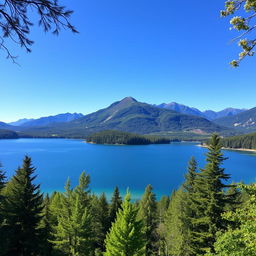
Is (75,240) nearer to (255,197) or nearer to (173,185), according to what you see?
(255,197)

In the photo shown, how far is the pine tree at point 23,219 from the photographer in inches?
582

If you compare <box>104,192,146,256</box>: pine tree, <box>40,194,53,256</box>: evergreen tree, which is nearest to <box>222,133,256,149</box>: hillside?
<box>40,194,53,256</box>: evergreen tree

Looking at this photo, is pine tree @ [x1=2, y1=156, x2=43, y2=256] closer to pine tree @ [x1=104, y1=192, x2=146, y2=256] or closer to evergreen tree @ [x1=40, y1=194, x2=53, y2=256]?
evergreen tree @ [x1=40, y1=194, x2=53, y2=256]

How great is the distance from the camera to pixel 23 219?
15352 millimetres

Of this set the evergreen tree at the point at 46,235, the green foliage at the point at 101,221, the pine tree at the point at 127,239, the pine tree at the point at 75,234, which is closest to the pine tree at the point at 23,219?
the evergreen tree at the point at 46,235

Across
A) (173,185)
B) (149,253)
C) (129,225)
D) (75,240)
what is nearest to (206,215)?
(129,225)

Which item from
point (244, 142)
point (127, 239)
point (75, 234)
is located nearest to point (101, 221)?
point (75, 234)

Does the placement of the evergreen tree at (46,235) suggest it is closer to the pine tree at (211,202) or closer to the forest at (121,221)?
the forest at (121,221)

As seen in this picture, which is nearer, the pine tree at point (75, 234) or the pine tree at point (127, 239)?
the pine tree at point (127, 239)

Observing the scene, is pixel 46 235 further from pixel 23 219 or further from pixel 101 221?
pixel 101 221

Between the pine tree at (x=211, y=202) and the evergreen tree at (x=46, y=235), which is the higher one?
the pine tree at (x=211, y=202)

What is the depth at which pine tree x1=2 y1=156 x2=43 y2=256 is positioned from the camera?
14.8m

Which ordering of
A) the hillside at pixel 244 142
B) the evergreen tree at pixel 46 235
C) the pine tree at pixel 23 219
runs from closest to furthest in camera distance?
the pine tree at pixel 23 219 → the evergreen tree at pixel 46 235 → the hillside at pixel 244 142

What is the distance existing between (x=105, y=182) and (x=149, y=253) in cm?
4025
